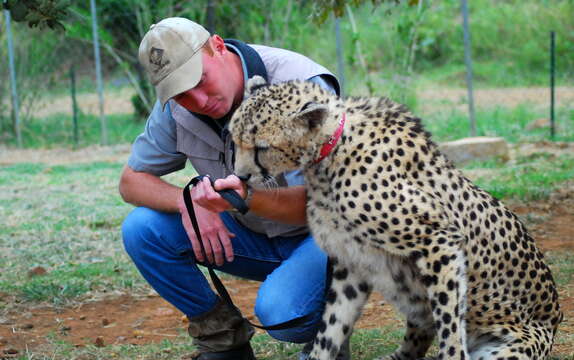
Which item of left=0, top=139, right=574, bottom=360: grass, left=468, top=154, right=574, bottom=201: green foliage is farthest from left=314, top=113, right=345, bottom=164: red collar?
left=468, top=154, right=574, bottom=201: green foliage

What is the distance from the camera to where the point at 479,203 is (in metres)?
2.38

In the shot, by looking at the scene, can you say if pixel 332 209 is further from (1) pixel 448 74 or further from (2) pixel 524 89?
(1) pixel 448 74

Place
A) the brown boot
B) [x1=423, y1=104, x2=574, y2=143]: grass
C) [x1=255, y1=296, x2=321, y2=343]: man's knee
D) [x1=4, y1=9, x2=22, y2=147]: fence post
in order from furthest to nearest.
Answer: [x1=4, y1=9, x2=22, y2=147]: fence post
[x1=423, y1=104, x2=574, y2=143]: grass
the brown boot
[x1=255, y1=296, x2=321, y2=343]: man's knee

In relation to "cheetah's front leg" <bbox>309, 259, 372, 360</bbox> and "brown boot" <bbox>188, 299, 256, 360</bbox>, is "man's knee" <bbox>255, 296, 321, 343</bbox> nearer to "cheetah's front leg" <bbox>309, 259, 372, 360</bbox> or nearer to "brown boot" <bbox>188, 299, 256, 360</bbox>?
"cheetah's front leg" <bbox>309, 259, 372, 360</bbox>

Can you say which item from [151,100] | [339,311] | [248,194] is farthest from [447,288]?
[151,100]

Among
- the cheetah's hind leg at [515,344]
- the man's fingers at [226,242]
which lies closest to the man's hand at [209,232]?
the man's fingers at [226,242]

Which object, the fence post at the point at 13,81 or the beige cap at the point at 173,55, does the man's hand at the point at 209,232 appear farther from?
the fence post at the point at 13,81

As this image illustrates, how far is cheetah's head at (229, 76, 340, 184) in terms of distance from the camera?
87.7 inches

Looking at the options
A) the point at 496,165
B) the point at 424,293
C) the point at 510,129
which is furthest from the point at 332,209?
the point at 510,129

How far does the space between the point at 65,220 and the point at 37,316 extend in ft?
5.67

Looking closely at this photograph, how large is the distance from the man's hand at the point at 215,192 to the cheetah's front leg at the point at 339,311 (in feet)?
1.27

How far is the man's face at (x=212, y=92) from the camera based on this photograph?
2389 mm

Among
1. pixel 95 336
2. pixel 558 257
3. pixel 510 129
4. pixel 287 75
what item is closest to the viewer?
pixel 287 75

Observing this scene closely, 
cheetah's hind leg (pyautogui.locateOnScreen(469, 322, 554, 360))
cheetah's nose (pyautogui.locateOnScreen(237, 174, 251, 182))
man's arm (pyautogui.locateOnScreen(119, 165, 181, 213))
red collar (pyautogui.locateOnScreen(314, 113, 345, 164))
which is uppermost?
red collar (pyautogui.locateOnScreen(314, 113, 345, 164))
